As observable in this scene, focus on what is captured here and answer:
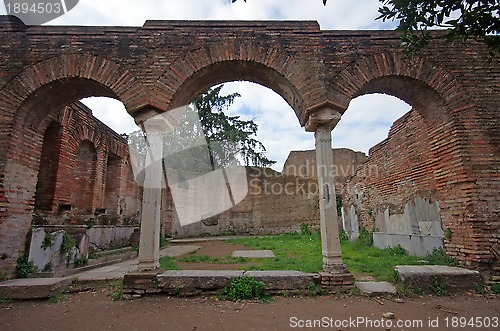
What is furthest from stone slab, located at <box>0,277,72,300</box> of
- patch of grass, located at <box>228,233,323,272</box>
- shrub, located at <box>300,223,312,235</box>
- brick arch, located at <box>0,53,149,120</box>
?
shrub, located at <box>300,223,312,235</box>

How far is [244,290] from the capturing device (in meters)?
4.61

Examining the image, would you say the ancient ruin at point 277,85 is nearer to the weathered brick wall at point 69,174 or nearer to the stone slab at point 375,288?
the weathered brick wall at point 69,174

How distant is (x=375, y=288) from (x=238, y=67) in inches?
195

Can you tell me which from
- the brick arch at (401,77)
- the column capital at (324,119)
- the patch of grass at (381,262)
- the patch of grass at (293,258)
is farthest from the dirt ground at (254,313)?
the brick arch at (401,77)

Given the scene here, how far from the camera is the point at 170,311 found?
4.10 meters

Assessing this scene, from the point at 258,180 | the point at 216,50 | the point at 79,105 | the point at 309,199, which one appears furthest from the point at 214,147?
the point at 216,50

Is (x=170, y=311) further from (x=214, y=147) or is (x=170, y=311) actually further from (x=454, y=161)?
(x=214, y=147)

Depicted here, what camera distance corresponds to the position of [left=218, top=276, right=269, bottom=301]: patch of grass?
15.0 feet

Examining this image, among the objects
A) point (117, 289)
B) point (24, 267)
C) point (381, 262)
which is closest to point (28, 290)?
point (24, 267)

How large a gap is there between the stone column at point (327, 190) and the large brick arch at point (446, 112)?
752 mm

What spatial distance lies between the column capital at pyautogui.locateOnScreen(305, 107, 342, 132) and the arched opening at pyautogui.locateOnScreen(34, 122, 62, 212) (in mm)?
6802

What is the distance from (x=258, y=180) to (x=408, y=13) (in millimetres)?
18985

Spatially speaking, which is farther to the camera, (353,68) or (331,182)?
(353,68)

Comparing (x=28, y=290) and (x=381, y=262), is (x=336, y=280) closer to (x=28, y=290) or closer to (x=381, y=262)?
(x=381, y=262)
